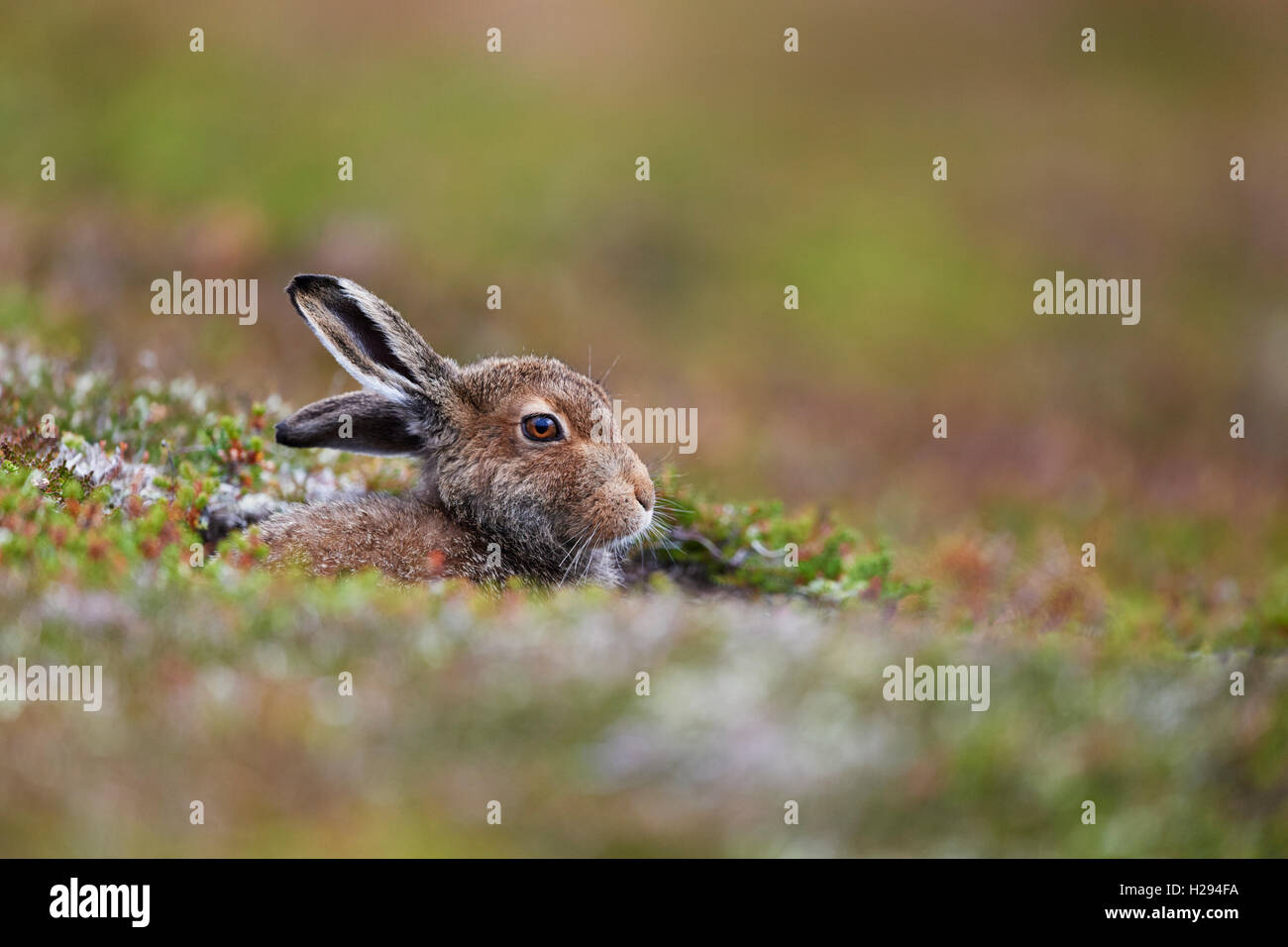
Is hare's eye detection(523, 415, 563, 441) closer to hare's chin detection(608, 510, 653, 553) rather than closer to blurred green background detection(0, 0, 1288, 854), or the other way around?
hare's chin detection(608, 510, 653, 553)

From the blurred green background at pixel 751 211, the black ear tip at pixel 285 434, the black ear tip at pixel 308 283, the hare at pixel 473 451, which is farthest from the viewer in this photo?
the blurred green background at pixel 751 211

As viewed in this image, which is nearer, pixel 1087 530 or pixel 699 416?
pixel 1087 530

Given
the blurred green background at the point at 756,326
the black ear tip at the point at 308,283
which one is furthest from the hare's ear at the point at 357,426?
the blurred green background at the point at 756,326

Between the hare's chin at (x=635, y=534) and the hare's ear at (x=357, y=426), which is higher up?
the hare's ear at (x=357, y=426)

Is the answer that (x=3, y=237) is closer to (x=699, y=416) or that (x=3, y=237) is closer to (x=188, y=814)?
(x=699, y=416)

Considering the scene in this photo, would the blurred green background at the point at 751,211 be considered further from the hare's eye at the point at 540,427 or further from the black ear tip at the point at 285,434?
the hare's eye at the point at 540,427

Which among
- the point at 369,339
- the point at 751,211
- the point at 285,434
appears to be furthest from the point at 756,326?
the point at 285,434

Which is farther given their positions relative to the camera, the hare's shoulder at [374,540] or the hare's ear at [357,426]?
the hare's ear at [357,426]

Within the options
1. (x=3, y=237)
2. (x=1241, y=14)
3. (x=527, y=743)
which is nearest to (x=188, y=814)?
(x=527, y=743)

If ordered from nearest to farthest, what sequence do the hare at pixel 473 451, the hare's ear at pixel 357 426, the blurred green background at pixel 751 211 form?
the hare at pixel 473 451
the hare's ear at pixel 357 426
the blurred green background at pixel 751 211
